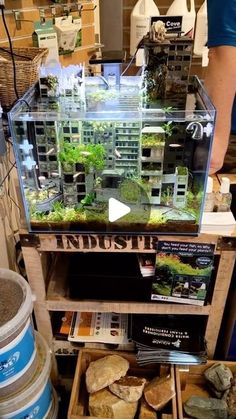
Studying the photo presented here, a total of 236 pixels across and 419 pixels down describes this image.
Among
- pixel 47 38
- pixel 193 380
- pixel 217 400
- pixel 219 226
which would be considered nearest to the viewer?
pixel 219 226

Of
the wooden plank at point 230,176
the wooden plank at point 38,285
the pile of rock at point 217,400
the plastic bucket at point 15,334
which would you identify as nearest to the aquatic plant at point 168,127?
the wooden plank at point 230,176

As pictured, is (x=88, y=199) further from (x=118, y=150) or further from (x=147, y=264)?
(x=147, y=264)

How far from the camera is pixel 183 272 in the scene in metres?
0.98

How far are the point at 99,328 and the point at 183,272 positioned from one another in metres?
0.41

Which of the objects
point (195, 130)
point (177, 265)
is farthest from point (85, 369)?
point (195, 130)

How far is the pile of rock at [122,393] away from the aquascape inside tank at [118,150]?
1.71 ft

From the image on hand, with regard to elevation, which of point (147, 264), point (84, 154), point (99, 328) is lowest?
point (99, 328)

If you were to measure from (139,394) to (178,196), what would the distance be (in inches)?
26.2

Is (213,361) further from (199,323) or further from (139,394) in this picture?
(139,394)

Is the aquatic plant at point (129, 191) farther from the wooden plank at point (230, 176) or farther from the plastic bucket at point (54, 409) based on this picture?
the plastic bucket at point (54, 409)

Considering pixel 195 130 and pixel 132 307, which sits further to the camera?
pixel 132 307

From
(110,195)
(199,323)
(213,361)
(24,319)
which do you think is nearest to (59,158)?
(110,195)

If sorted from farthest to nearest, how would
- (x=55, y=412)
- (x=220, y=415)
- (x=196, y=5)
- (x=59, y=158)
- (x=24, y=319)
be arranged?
(x=196, y=5)
(x=55, y=412)
(x=220, y=415)
(x=24, y=319)
(x=59, y=158)

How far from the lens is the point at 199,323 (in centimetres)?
118
